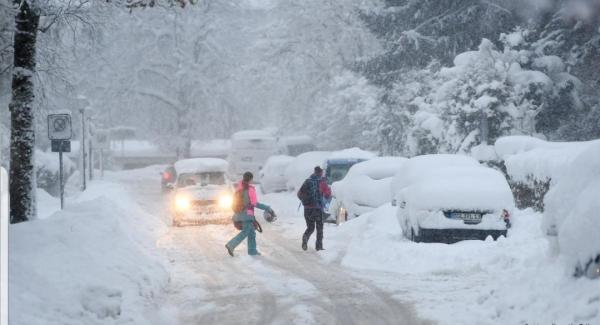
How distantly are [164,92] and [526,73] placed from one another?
3252 cm

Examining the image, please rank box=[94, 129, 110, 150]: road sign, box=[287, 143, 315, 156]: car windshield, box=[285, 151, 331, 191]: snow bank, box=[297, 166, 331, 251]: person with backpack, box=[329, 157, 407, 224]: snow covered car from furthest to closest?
1. box=[287, 143, 315, 156]: car windshield
2. box=[94, 129, 110, 150]: road sign
3. box=[285, 151, 331, 191]: snow bank
4. box=[329, 157, 407, 224]: snow covered car
5. box=[297, 166, 331, 251]: person with backpack

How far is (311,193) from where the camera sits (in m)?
15.7

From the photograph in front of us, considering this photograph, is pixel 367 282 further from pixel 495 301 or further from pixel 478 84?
pixel 478 84

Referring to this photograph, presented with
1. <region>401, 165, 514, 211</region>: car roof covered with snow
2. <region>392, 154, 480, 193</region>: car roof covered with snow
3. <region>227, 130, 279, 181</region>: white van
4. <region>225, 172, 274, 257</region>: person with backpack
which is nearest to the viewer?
<region>401, 165, 514, 211</region>: car roof covered with snow

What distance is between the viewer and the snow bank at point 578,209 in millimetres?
7402

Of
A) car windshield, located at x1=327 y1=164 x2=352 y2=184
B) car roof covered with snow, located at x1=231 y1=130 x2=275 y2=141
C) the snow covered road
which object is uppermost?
car roof covered with snow, located at x1=231 y1=130 x2=275 y2=141

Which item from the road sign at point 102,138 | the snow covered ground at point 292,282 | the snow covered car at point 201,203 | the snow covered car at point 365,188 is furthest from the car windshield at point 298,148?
the snow covered ground at point 292,282

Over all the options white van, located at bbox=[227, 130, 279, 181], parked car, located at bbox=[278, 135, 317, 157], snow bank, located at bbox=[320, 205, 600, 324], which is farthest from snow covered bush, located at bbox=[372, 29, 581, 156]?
parked car, located at bbox=[278, 135, 317, 157]

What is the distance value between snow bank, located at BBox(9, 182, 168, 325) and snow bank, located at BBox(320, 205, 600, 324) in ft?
11.8

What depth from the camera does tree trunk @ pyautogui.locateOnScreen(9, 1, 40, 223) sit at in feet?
42.5

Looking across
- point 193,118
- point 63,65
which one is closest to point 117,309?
point 63,65

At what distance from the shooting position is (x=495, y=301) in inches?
344

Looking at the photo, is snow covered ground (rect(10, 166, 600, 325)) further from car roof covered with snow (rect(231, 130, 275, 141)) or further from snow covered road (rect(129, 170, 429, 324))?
car roof covered with snow (rect(231, 130, 275, 141))

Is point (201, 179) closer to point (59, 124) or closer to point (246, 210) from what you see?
point (59, 124)
